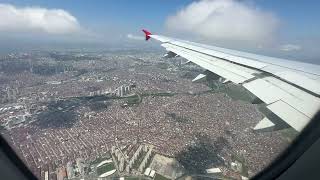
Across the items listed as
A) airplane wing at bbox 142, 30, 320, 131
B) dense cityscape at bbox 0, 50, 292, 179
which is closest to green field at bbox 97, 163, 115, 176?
dense cityscape at bbox 0, 50, 292, 179

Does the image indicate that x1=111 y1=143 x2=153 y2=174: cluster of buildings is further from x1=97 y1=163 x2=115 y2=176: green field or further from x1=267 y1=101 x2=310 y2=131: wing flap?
x1=267 y1=101 x2=310 y2=131: wing flap

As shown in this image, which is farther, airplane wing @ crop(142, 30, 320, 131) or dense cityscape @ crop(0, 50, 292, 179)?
dense cityscape @ crop(0, 50, 292, 179)

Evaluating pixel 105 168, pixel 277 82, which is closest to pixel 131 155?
pixel 105 168

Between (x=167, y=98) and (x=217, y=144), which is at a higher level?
(x=217, y=144)

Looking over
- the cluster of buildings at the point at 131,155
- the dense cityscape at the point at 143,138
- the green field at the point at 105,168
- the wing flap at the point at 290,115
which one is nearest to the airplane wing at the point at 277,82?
the wing flap at the point at 290,115

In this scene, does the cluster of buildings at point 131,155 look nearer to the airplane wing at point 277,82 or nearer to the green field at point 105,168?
the green field at point 105,168

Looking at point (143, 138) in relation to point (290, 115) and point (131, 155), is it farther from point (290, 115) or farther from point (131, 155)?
point (290, 115)

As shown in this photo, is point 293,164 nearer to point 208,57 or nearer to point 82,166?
point 82,166

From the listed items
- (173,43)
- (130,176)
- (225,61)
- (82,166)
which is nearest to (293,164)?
(130,176)
